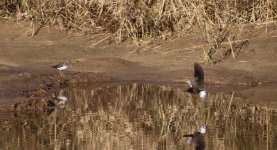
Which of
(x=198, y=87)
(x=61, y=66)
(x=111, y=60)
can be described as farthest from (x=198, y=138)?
(x=111, y=60)

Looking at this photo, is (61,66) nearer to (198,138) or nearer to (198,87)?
(198,87)

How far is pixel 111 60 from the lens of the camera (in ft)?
43.1

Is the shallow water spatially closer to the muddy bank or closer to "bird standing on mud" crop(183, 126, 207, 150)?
"bird standing on mud" crop(183, 126, 207, 150)

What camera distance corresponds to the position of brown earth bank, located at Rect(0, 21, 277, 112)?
1202cm

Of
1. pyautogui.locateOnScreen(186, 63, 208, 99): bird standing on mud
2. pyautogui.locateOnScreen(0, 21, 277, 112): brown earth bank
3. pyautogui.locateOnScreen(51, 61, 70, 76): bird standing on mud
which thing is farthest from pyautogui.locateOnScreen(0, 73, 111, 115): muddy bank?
pyautogui.locateOnScreen(186, 63, 208, 99): bird standing on mud

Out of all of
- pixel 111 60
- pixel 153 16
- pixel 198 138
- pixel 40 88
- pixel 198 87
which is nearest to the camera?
pixel 198 138

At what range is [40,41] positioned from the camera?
566 inches

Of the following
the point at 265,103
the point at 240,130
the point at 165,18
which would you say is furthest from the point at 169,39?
the point at 240,130

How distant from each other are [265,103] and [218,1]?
3.88 metres

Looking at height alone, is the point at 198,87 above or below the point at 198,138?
above

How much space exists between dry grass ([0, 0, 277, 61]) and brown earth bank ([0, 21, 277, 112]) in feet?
0.63

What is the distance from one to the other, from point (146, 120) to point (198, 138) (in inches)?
49.1

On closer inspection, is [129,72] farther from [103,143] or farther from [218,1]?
[103,143]

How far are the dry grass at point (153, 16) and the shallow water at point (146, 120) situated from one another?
2232 millimetres
